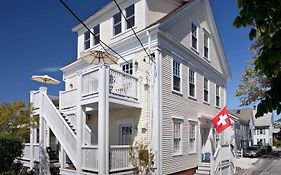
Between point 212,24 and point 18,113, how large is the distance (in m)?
15.7

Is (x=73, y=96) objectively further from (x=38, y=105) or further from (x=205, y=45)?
(x=205, y=45)

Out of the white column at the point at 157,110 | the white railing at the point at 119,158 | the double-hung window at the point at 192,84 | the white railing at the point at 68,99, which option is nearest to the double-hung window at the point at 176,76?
the double-hung window at the point at 192,84

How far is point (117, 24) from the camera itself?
62.6ft

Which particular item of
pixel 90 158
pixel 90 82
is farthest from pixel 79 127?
pixel 90 82

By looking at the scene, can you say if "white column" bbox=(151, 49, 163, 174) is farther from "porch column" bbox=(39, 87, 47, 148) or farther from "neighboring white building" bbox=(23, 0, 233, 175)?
"porch column" bbox=(39, 87, 47, 148)

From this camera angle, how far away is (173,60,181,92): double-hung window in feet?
57.8

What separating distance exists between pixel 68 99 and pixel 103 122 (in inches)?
195

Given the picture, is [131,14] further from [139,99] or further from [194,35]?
[139,99]

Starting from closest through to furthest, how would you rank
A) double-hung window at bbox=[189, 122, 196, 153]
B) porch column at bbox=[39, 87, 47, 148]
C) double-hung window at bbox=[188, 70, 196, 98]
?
porch column at bbox=[39, 87, 47, 148] → double-hung window at bbox=[189, 122, 196, 153] → double-hung window at bbox=[188, 70, 196, 98]

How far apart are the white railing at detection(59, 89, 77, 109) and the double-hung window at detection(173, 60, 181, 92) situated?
5537 millimetres

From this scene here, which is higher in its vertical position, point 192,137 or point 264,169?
point 192,137

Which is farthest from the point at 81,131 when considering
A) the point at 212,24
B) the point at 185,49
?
the point at 212,24

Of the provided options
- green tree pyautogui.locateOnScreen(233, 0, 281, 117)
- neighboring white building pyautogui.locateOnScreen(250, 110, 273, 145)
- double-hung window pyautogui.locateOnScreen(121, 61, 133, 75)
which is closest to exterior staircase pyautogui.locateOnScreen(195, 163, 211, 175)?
double-hung window pyautogui.locateOnScreen(121, 61, 133, 75)

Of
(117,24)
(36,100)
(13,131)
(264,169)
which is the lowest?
(264,169)
